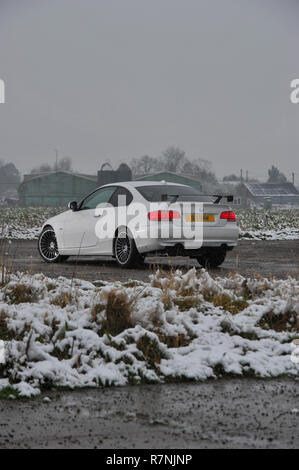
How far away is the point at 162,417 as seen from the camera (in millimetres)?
3975

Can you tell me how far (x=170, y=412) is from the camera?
4090 millimetres

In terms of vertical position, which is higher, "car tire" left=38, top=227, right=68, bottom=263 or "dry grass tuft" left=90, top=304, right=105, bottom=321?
"car tire" left=38, top=227, right=68, bottom=263

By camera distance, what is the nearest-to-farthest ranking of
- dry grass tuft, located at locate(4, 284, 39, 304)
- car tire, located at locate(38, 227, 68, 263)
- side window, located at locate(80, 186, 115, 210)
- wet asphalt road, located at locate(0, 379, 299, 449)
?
1. wet asphalt road, located at locate(0, 379, 299, 449)
2. dry grass tuft, located at locate(4, 284, 39, 304)
3. side window, located at locate(80, 186, 115, 210)
4. car tire, located at locate(38, 227, 68, 263)

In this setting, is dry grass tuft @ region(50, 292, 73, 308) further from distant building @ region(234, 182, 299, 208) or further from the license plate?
distant building @ region(234, 182, 299, 208)

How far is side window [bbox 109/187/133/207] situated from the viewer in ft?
40.0

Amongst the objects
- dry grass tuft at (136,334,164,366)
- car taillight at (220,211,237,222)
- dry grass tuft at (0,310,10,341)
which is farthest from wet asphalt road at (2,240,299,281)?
dry grass tuft at (136,334,164,366)

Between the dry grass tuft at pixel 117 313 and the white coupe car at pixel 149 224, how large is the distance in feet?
17.7

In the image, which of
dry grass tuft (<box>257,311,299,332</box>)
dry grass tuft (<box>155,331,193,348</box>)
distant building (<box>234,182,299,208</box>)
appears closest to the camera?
dry grass tuft (<box>155,331,193,348</box>)

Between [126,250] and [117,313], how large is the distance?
241 inches

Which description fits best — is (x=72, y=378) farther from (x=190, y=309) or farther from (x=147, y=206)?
(x=147, y=206)

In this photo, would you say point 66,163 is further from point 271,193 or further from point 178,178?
point 178,178

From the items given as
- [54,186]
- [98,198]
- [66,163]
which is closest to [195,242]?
[98,198]

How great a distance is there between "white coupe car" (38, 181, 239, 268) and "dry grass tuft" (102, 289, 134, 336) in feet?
17.7
